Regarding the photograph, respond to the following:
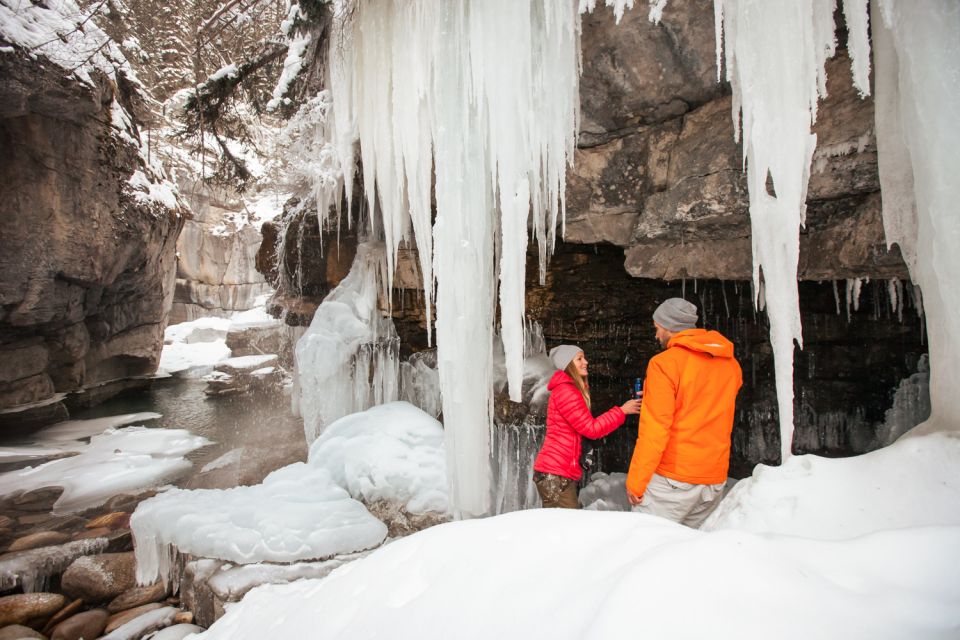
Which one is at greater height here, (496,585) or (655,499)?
(496,585)

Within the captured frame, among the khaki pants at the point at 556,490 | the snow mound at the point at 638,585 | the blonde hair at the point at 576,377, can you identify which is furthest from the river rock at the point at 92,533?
the blonde hair at the point at 576,377

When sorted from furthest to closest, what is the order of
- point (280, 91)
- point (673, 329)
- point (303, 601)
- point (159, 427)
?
point (159, 427), point (280, 91), point (673, 329), point (303, 601)

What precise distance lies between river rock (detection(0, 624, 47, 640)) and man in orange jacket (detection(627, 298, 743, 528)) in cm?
507


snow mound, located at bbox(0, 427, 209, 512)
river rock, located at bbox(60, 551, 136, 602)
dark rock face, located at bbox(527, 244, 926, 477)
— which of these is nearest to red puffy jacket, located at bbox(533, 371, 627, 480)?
dark rock face, located at bbox(527, 244, 926, 477)

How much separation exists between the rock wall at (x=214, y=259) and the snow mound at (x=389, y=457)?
2113cm

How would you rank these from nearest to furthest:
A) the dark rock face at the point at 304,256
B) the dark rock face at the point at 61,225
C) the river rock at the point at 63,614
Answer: the river rock at the point at 63,614 → the dark rock face at the point at 304,256 → the dark rock face at the point at 61,225

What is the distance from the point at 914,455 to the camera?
1373mm

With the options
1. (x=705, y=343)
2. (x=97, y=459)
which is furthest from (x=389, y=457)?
(x=97, y=459)

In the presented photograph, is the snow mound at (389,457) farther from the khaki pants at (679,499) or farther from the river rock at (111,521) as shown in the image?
the river rock at (111,521)

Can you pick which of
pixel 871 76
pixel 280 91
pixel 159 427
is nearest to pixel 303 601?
pixel 871 76

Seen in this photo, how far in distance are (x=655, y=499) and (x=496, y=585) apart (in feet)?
4.36

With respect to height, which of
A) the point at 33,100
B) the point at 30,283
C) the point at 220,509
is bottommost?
the point at 220,509

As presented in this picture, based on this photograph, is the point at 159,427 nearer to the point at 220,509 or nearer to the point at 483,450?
the point at 220,509

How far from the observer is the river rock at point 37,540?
183 inches
